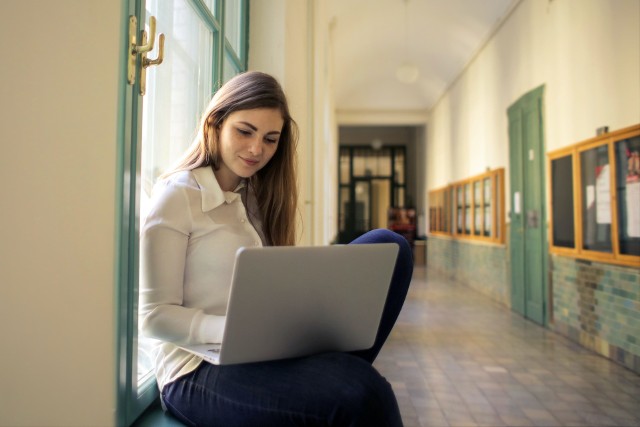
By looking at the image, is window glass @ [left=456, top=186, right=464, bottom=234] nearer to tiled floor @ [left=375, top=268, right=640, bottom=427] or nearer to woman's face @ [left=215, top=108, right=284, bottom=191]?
tiled floor @ [left=375, top=268, right=640, bottom=427]

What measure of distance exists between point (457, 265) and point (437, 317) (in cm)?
430

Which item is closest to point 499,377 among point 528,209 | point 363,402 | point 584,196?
point 584,196

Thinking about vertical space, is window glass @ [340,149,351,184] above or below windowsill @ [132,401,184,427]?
above

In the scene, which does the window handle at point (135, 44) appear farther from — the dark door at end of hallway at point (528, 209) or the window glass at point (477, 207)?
the window glass at point (477, 207)

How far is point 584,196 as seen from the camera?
444 cm

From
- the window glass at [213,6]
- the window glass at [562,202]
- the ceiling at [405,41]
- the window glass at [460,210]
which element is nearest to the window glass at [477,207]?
the window glass at [460,210]

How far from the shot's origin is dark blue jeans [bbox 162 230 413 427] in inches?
38.9

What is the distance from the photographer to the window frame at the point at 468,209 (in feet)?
23.7

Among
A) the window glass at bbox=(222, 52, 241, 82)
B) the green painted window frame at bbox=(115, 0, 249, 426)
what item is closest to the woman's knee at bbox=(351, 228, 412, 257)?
the green painted window frame at bbox=(115, 0, 249, 426)

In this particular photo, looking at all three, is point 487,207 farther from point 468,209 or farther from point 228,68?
point 228,68

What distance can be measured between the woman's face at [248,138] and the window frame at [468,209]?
6192mm

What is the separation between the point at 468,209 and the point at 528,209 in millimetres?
2992

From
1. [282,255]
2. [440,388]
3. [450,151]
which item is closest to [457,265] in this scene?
[450,151]

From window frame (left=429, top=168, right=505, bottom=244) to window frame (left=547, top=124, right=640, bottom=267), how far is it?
189 centimetres
